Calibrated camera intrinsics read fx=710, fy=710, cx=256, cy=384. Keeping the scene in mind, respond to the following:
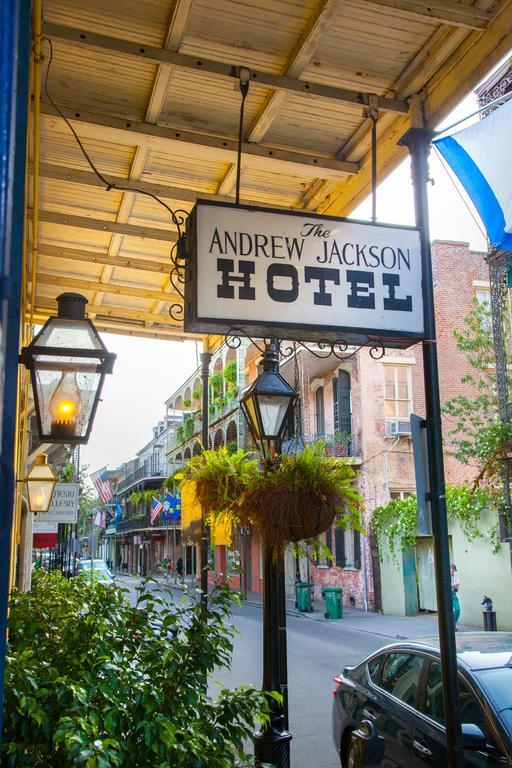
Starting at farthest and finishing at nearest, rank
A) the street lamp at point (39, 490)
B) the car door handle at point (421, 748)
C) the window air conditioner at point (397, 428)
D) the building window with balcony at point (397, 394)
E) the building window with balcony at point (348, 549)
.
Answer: the building window with balcony at point (397, 394) → the window air conditioner at point (397, 428) → the building window with balcony at point (348, 549) → the street lamp at point (39, 490) → the car door handle at point (421, 748)

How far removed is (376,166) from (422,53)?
919mm

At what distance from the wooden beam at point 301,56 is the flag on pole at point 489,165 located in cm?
102

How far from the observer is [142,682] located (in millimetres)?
3338

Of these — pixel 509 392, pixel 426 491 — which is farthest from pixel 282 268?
pixel 509 392

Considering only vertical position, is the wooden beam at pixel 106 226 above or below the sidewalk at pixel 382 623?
above

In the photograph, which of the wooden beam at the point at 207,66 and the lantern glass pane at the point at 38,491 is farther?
the lantern glass pane at the point at 38,491

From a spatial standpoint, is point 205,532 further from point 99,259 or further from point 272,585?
point 99,259

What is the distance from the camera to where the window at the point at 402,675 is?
568cm

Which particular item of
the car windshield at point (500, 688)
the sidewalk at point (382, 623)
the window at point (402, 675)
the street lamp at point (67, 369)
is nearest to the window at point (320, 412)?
the sidewalk at point (382, 623)

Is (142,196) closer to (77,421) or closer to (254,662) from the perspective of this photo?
(77,421)

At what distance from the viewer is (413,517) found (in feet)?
71.8

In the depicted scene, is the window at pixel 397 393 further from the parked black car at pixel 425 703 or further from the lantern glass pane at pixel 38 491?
the parked black car at pixel 425 703

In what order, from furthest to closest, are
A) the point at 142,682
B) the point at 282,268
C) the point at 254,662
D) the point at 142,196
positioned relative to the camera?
the point at 254,662 → the point at 142,196 → the point at 282,268 → the point at 142,682

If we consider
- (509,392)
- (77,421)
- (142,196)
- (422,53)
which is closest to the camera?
(422,53)
